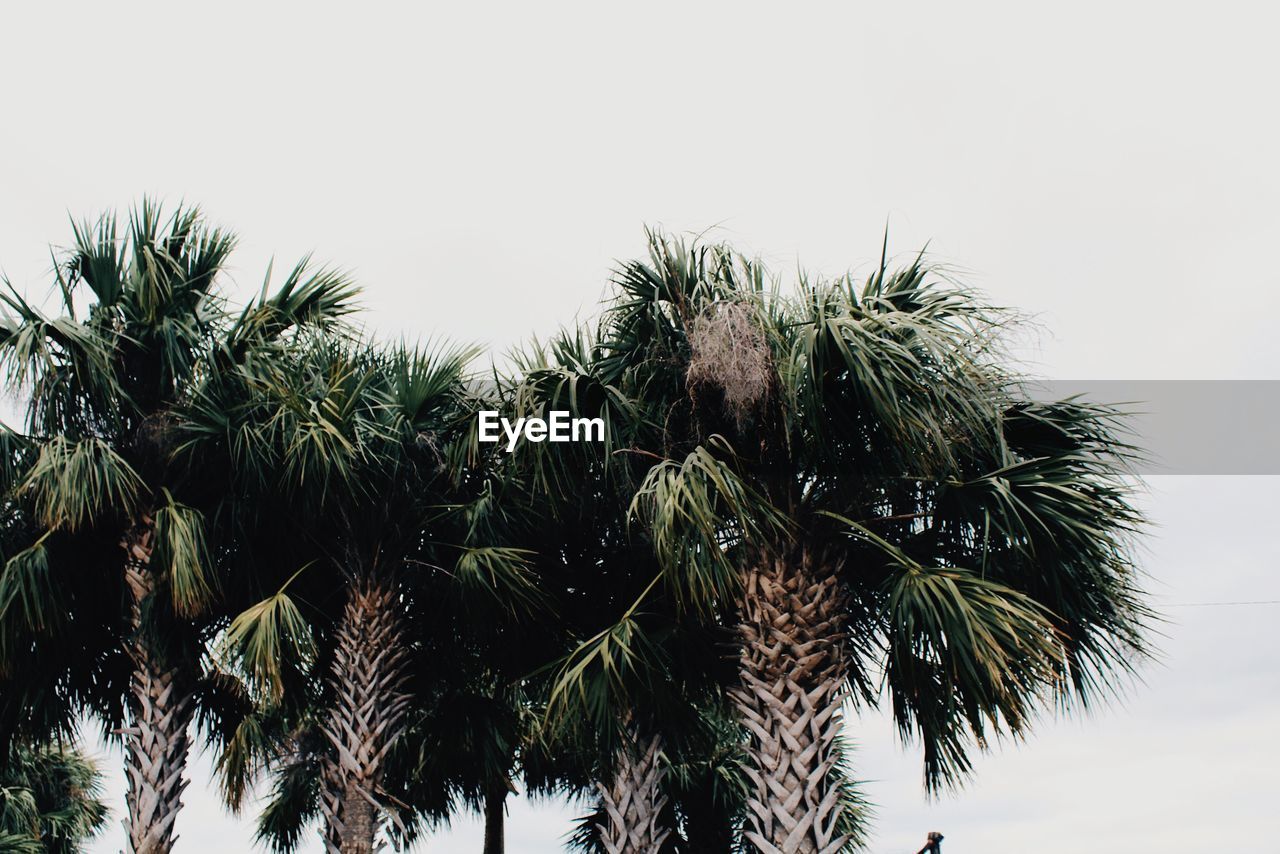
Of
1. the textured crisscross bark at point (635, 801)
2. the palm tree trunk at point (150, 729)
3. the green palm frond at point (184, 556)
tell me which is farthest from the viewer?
the textured crisscross bark at point (635, 801)

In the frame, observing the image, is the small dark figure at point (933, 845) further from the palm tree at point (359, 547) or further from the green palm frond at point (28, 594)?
the green palm frond at point (28, 594)

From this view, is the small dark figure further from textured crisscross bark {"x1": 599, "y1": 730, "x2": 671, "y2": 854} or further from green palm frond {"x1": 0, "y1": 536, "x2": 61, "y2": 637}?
green palm frond {"x1": 0, "y1": 536, "x2": 61, "y2": 637}

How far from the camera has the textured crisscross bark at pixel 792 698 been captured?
26.4 ft

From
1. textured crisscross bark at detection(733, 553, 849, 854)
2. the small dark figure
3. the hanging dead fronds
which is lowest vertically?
the small dark figure

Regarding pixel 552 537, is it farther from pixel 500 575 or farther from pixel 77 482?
pixel 77 482

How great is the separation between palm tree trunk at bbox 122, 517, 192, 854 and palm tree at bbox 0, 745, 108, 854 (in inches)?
390

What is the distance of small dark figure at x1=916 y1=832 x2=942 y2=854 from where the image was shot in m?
11.3

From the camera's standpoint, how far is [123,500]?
1027cm

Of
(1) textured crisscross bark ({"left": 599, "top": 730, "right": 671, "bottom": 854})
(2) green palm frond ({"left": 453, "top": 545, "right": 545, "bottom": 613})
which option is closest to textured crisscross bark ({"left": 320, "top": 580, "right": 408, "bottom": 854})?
(2) green palm frond ({"left": 453, "top": 545, "right": 545, "bottom": 613})

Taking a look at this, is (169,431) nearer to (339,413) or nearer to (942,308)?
(339,413)

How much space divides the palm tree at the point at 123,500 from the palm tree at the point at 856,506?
4359 millimetres

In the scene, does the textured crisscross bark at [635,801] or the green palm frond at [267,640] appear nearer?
the green palm frond at [267,640]

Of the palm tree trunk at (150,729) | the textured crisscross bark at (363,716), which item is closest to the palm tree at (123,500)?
the palm tree trunk at (150,729)

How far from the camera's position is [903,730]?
9.36m
